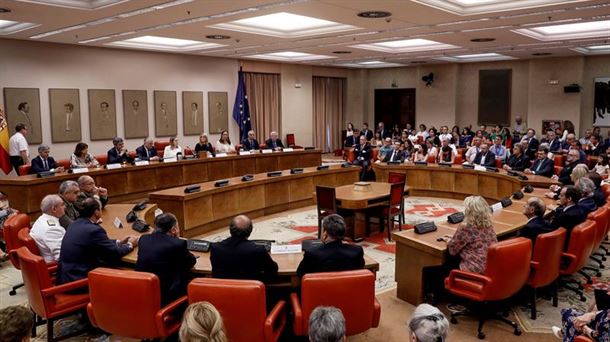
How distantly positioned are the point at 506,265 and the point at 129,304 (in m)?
2.81

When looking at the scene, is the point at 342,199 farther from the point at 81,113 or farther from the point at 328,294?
the point at 81,113

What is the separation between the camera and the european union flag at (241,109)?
14320 millimetres

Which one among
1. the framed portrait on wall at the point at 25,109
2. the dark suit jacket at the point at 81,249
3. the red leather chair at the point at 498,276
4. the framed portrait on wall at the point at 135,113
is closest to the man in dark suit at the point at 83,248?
the dark suit jacket at the point at 81,249

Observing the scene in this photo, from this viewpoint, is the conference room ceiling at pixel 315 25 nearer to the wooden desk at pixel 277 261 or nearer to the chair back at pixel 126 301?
the wooden desk at pixel 277 261

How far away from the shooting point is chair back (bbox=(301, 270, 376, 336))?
10.4ft

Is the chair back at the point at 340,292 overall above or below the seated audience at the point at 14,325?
below

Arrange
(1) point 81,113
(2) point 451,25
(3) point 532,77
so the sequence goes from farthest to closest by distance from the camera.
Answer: (3) point 532,77 < (1) point 81,113 < (2) point 451,25

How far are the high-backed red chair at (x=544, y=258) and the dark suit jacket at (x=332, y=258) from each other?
1.76 metres

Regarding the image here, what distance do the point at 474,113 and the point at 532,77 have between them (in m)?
2.23

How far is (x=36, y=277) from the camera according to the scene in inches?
141

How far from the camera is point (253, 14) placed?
7.45 metres

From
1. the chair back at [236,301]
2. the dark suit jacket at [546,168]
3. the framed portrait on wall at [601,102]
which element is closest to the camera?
the chair back at [236,301]

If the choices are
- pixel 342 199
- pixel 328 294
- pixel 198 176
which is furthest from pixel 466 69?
pixel 328 294

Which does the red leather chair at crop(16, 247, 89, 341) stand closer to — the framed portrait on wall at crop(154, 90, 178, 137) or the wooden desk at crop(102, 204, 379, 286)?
the wooden desk at crop(102, 204, 379, 286)
